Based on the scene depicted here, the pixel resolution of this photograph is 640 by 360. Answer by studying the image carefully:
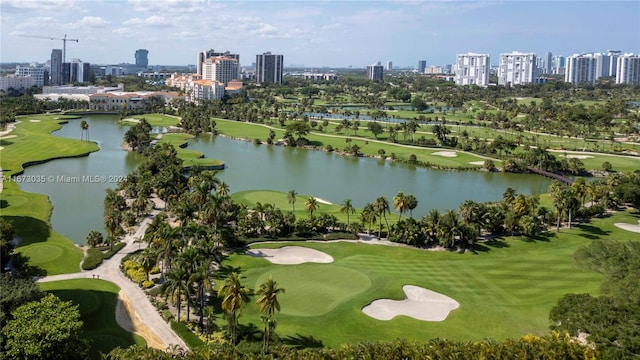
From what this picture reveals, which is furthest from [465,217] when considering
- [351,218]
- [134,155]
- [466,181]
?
[134,155]

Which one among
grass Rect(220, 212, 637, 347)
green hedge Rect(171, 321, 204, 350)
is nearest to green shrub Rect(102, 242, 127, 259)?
grass Rect(220, 212, 637, 347)

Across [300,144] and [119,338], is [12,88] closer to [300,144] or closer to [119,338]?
[300,144]

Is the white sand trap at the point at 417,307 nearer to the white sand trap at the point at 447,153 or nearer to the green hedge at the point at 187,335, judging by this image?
the green hedge at the point at 187,335

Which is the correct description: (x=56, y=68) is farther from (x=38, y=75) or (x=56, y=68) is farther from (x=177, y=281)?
(x=177, y=281)

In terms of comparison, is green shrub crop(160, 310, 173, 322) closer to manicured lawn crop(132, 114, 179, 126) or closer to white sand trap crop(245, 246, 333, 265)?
white sand trap crop(245, 246, 333, 265)

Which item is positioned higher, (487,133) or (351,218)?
(487,133)

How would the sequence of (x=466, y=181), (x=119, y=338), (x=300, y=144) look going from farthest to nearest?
(x=300, y=144) → (x=466, y=181) → (x=119, y=338)

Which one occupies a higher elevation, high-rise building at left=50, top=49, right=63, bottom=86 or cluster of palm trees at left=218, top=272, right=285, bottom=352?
high-rise building at left=50, top=49, right=63, bottom=86

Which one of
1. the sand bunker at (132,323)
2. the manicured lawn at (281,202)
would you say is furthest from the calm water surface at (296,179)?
the sand bunker at (132,323)
